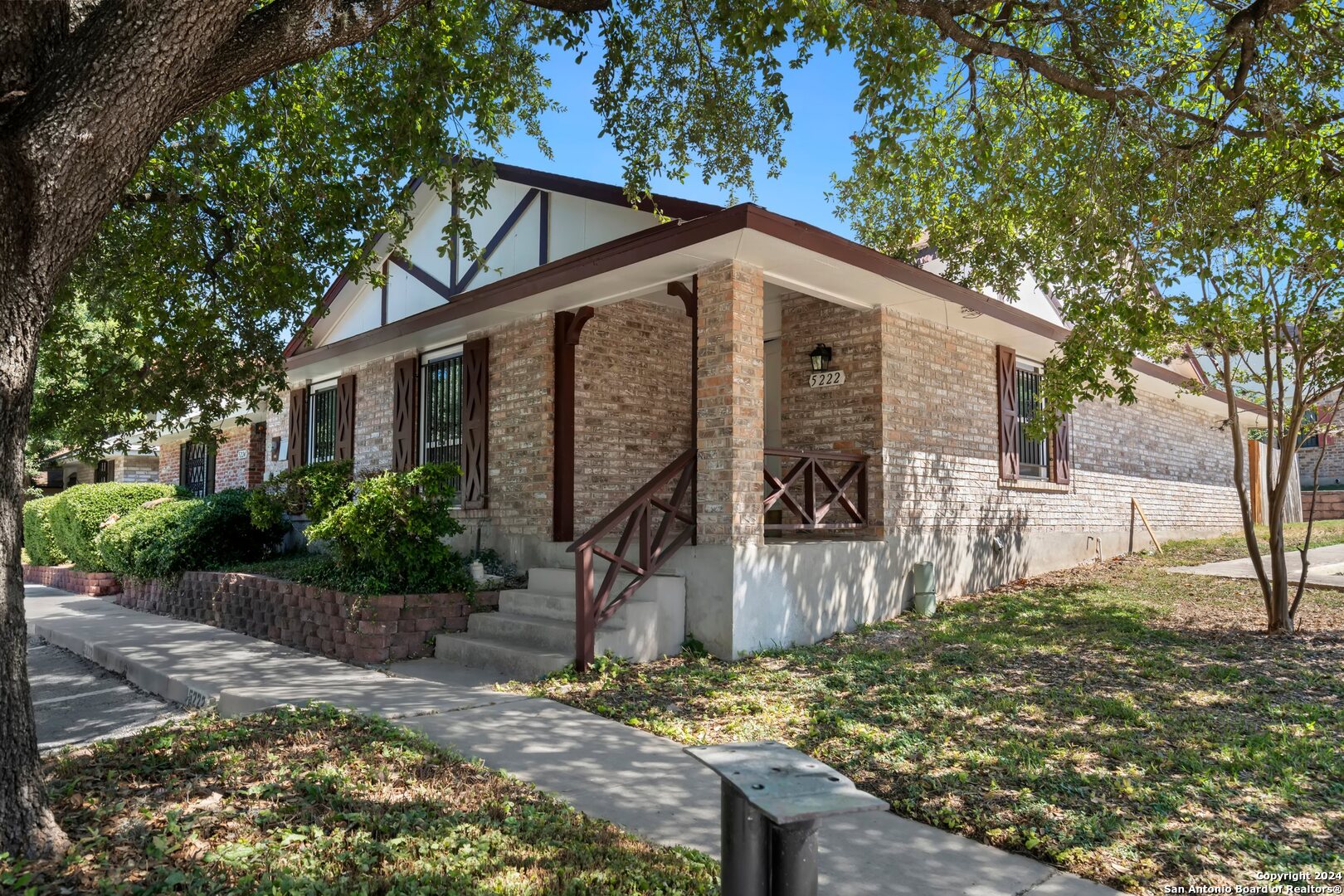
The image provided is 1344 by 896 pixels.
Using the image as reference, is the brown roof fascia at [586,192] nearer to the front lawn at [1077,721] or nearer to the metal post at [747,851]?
the front lawn at [1077,721]

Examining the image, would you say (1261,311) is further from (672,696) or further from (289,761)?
(289,761)

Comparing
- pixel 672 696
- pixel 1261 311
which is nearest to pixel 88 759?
pixel 672 696

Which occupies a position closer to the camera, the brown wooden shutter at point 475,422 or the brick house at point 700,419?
the brick house at point 700,419

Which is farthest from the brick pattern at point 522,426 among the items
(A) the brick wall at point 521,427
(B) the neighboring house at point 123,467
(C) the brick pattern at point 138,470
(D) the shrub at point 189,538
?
(C) the brick pattern at point 138,470

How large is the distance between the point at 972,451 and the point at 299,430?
417 inches

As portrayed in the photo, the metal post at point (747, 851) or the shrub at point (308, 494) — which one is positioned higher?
the shrub at point (308, 494)

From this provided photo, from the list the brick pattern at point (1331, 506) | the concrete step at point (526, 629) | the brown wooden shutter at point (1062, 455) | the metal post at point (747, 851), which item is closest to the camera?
the metal post at point (747, 851)

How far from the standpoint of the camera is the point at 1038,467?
12.2 meters

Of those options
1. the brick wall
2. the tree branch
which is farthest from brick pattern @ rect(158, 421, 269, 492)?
the tree branch

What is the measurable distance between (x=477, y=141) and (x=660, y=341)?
3.49 m

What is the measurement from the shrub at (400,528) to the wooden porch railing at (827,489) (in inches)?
129

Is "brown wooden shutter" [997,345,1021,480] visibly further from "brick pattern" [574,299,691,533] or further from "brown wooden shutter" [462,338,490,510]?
"brown wooden shutter" [462,338,490,510]

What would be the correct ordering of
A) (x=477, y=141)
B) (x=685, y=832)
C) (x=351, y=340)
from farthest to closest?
(x=351, y=340) → (x=477, y=141) → (x=685, y=832)

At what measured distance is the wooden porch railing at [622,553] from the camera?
6.77 metres
